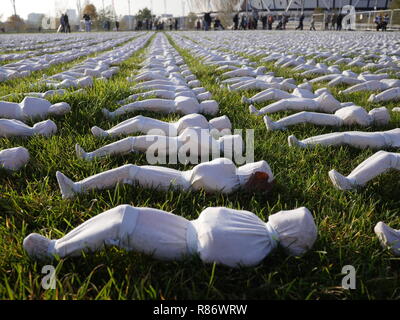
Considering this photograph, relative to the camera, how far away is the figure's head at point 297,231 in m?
1.22

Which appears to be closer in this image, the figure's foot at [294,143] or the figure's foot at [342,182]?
the figure's foot at [342,182]

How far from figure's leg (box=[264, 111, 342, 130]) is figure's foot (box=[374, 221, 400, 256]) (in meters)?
1.44

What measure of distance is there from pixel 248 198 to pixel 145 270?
2.20ft

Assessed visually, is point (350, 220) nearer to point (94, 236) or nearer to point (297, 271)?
point (297, 271)

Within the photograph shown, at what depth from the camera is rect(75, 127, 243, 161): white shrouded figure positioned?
206cm

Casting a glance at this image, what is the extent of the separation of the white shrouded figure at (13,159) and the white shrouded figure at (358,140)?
1630 mm

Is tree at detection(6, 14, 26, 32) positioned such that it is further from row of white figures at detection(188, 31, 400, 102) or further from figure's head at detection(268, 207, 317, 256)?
figure's head at detection(268, 207, 317, 256)

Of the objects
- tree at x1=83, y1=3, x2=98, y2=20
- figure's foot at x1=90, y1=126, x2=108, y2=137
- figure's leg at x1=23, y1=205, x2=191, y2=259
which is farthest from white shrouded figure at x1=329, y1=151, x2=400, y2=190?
tree at x1=83, y1=3, x2=98, y2=20

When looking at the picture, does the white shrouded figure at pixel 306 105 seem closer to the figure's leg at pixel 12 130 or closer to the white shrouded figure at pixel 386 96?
the white shrouded figure at pixel 386 96

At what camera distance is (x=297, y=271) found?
Answer: 47.1 inches

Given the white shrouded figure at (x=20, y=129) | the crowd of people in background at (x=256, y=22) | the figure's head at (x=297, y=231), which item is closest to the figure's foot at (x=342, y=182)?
the figure's head at (x=297, y=231)

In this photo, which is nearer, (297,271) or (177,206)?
(297,271)

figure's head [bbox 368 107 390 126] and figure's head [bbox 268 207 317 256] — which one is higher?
figure's head [bbox 368 107 390 126]

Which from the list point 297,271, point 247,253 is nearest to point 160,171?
point 247,253
